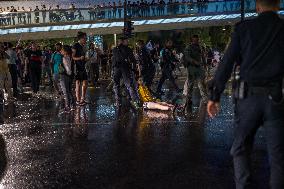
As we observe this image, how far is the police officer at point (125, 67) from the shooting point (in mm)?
11547

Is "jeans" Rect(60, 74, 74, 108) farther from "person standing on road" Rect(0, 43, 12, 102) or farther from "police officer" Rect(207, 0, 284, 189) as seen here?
"police officer" Rect(207, 0, 284, 189)

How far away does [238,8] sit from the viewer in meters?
31.9

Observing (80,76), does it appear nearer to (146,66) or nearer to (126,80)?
(126,80)

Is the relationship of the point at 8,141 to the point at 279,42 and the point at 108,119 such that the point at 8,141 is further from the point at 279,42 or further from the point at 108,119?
the point at 279,42

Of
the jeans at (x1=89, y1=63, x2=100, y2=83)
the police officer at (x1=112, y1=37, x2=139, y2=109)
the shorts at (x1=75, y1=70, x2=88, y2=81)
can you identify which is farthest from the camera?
the jeans at (x1=89, y1=63, x2=100, y2=83)

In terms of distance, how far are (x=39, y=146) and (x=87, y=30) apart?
27.2m

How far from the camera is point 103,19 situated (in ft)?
109

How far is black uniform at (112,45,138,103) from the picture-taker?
37.9 feet

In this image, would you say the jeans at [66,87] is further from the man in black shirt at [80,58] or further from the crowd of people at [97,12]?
the crowd of people at [97,12]

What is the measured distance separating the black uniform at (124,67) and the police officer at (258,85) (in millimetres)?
7762

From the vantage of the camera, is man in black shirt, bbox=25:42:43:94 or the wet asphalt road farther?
man in black shirt, bbox=25:42:43:94

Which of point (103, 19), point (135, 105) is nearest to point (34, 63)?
point (135, 105)

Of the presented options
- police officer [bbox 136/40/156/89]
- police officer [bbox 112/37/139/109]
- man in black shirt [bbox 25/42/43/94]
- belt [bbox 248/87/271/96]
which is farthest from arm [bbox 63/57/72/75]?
belt [bbox 248/87/271/96]

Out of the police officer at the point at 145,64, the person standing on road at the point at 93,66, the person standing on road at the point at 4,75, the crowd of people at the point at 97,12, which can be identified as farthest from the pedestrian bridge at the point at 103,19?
the person standing on road at the point at 4,75
